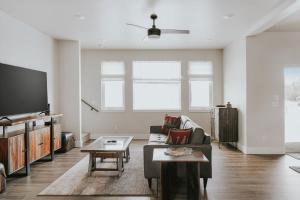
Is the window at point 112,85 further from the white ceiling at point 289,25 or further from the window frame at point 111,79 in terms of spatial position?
the white ceiling at point 289,25

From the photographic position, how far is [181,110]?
8.53 meters

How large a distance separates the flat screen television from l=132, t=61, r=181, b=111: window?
3315 millimetres

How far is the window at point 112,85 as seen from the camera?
28.1ft

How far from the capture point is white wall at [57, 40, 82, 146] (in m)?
7.11

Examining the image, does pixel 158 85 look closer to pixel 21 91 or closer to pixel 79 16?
pixel 79 16

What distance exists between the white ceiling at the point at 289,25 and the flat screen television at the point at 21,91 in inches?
204

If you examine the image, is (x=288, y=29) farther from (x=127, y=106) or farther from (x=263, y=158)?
(x=127, y=106)

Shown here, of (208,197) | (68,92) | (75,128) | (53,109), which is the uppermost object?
(68,92)

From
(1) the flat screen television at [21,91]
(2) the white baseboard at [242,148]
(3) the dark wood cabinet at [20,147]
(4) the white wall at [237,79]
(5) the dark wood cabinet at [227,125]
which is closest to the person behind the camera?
(3) the dark wood cabinet at [20,147]

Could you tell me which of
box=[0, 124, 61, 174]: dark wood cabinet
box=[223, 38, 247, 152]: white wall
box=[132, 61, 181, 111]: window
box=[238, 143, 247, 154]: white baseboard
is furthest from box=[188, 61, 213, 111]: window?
box=[0, 124, 61, 174]: dark wood cabinet

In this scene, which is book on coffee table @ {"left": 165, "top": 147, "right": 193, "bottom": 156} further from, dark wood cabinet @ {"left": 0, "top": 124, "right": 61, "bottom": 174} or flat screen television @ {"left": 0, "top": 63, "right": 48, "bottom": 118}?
flat screen television @ {"left": 0, "top": 63, "right": 48, "bottom": 118}

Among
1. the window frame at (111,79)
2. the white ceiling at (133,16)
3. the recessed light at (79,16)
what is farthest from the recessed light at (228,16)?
the window frame at (111,79)

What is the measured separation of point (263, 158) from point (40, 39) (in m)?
5.71

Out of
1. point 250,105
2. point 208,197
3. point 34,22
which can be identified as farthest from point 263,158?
point 34,22
